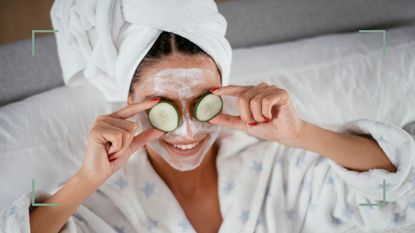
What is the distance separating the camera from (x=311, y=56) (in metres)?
1.80

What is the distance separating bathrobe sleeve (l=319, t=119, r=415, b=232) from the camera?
1357mm

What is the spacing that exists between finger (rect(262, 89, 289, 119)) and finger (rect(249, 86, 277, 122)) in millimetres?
11

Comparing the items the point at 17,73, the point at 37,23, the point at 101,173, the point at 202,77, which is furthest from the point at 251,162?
the point at 37,23

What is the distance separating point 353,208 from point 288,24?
0.83m

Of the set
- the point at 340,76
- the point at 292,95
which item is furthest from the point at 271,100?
the point at 340,76

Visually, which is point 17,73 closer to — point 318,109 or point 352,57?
point 318,109

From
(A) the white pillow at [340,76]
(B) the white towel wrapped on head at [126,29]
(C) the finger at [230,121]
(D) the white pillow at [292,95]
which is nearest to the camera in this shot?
(B) the white towel wrapped on head at [126,29]

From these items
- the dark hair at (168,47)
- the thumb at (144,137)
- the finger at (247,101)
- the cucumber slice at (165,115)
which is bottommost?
the thumb at (144,137)

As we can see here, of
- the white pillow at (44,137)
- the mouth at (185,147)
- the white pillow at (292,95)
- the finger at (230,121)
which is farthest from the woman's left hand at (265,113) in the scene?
the white pillow at (44,137)

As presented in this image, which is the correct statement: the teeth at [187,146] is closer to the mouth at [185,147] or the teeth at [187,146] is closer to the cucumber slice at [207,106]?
the mouth at [185,147]

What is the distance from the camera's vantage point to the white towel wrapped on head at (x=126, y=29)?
1.23 meters

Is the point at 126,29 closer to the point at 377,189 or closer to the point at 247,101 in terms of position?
the point at 247,101

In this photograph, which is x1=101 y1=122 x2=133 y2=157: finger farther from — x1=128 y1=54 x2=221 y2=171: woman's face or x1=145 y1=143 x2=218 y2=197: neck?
x1=145 y1=143 x2=218 y2=197: neck

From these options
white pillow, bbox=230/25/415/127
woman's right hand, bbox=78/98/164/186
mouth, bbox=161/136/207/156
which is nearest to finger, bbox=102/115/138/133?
woman's right hand, bbox=78/98/164/186
